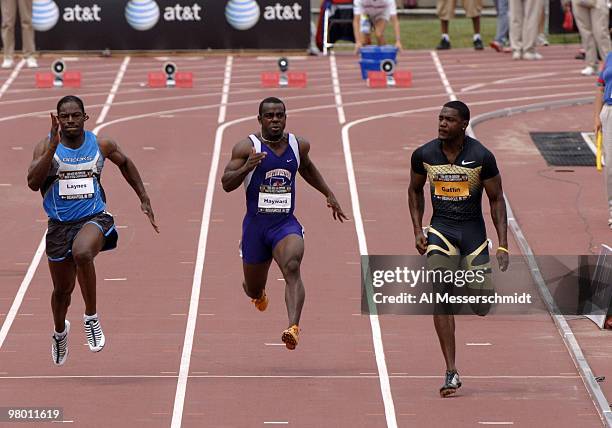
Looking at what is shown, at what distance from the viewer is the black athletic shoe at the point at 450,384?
36.3 feet

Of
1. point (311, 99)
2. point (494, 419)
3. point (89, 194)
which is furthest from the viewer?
point (311, 99)

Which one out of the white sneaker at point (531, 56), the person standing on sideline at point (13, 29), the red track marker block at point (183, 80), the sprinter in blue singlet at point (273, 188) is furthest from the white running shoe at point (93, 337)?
the white sneaker at point (531, 56)

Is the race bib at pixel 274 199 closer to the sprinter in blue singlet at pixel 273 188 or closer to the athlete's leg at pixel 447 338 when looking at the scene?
the sprinter in blue singlet at pixel 273 188

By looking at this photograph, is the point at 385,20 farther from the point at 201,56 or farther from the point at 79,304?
the point at 79,304

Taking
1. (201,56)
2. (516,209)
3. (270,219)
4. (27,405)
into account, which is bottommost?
(201,56)

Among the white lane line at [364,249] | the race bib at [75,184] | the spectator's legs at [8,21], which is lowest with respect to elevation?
the spectator's legs at [8,21]

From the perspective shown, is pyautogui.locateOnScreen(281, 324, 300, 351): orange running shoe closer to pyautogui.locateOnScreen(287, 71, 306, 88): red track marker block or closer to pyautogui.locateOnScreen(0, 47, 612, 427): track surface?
pyautogui.locateOnScreen(0, 47, 612, 427): track surface

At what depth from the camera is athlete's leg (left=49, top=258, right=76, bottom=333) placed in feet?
38.1

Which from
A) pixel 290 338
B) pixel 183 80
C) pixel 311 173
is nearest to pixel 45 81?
pixel 183 80

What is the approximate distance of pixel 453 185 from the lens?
11.2 metres

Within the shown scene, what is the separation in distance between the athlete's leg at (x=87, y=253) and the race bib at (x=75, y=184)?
0.78 ft

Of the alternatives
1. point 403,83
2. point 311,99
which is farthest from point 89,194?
point 403,83

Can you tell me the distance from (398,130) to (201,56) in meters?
8.05

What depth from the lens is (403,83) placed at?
27375mm
